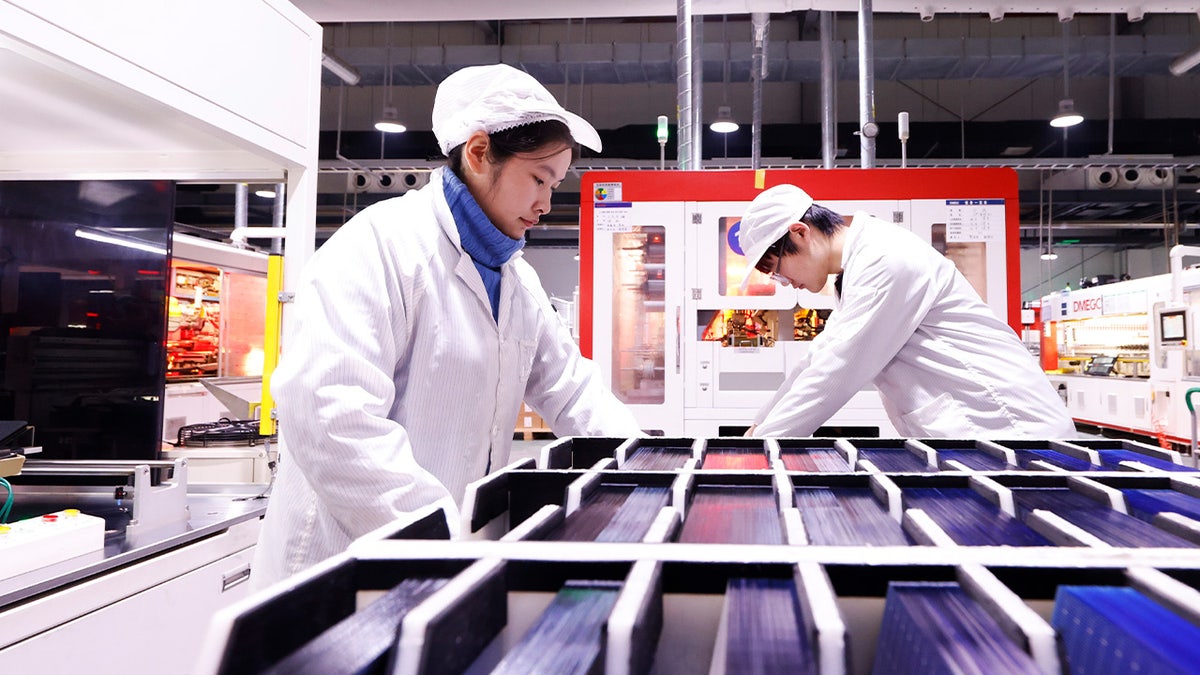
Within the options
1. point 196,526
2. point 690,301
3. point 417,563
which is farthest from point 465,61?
point 417,563

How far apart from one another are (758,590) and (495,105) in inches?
46.5


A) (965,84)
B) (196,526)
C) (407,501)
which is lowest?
Answer: (196,526)

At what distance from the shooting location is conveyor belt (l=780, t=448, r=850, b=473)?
939 mm

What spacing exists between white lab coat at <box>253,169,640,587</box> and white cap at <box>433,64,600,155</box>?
0.48ft

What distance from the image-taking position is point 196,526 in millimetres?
2154

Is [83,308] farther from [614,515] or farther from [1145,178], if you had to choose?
[1145,178]

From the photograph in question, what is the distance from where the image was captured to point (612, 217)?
4.39 m

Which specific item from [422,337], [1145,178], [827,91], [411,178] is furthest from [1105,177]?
[422,337]

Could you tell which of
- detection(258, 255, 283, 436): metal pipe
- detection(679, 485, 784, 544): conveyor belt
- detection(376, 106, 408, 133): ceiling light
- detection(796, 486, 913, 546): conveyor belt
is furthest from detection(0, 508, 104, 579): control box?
detection(376, 106, 408, 133): ceiling light

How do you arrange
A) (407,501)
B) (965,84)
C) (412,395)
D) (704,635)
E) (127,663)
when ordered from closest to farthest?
Result: 1. (704,635)
2. (407,501)
3. (412,395)
4. (127,663)
5. (965,84)

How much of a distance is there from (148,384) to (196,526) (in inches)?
31.6

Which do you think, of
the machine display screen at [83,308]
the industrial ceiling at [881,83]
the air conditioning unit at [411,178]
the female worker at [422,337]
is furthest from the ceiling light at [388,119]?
the female worker at [422,337]

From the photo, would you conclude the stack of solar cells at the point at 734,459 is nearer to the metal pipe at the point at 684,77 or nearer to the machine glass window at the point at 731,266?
the machine glass window at the point at 731,266

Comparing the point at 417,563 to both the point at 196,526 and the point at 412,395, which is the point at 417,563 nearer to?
the point at 412,395
